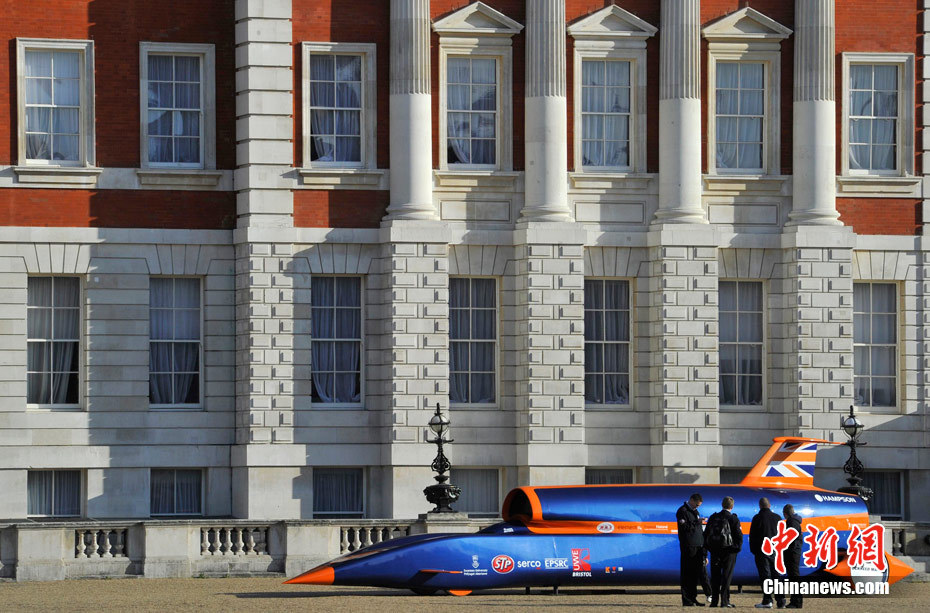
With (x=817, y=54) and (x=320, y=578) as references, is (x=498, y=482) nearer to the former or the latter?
(x=320, y=578)

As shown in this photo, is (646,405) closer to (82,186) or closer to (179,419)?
(179,419)

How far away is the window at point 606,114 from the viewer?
42.5 meters

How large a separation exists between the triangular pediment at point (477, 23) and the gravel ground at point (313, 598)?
12.4m

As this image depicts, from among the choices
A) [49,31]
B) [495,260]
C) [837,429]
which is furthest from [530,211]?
[49,31]

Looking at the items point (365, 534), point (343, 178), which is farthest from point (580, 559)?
point (343, 178)

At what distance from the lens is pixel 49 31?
135 feet

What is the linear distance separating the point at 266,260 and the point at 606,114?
25.3 ft

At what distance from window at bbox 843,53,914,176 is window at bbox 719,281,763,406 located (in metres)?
3.64

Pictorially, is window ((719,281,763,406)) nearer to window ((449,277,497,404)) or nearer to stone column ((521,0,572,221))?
stone column ((521,0,572,221))

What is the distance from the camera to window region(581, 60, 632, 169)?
4253 centimetres

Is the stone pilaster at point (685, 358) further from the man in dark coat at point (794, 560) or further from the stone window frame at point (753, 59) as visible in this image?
the man in dark coat at point (794, 560)

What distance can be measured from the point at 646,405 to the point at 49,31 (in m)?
14.3

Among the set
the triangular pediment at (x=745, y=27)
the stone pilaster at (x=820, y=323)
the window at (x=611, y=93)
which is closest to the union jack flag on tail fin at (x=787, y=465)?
the stone pilaster at (x=820, y=323)

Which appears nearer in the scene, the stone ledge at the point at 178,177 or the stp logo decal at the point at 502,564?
the stp logo decal at the point at 502,564
